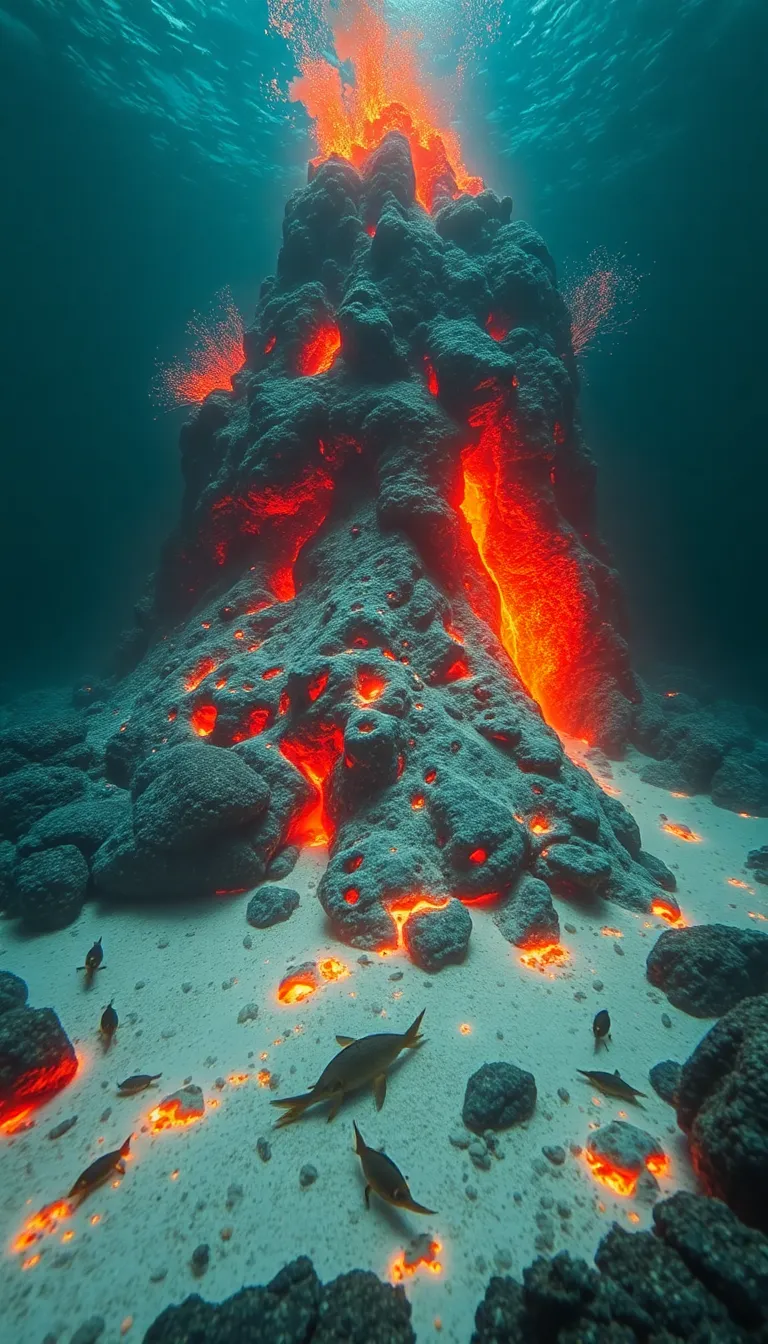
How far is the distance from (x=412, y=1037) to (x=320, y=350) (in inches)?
554

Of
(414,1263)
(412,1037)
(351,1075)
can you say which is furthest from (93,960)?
(414,1263)

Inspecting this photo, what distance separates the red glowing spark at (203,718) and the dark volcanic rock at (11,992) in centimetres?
434

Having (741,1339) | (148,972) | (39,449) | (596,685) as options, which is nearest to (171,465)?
(39,449)

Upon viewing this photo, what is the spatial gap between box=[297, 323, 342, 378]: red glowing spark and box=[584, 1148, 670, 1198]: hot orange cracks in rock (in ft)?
45.7

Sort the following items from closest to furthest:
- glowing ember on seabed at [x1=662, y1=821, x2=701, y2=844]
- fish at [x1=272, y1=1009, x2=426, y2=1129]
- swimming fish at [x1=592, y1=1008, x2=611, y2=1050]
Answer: fish at [x1=272, y1=1009, x2=426, y2=1129]
swimming fish at [x1=592, y1=1008, x2=611, y2=1050]
glowing ember on seabed at [x1=662, y1=821, x2=701, y2=844]

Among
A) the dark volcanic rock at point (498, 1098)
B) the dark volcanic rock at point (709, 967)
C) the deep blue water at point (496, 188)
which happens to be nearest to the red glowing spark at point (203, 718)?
the dark volcanic rock at point (498, 1098)

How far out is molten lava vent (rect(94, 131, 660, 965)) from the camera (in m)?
5.80

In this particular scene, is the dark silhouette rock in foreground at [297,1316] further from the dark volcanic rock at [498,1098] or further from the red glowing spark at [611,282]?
the red glowing spark at [611,282]

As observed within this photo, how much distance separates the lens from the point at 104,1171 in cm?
288

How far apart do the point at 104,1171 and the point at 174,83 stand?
34.9 meters

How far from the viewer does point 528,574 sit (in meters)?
11.9

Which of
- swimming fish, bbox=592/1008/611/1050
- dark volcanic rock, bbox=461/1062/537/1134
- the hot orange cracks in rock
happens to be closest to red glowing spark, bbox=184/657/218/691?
dark volcanic rock, bbox=461/1062/537/1134

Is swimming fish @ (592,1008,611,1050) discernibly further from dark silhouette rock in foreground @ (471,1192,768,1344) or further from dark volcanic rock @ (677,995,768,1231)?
dark silhouette rock in foreground @ (471,1192,768,1344)

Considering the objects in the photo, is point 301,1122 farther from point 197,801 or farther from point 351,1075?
point 197,801
